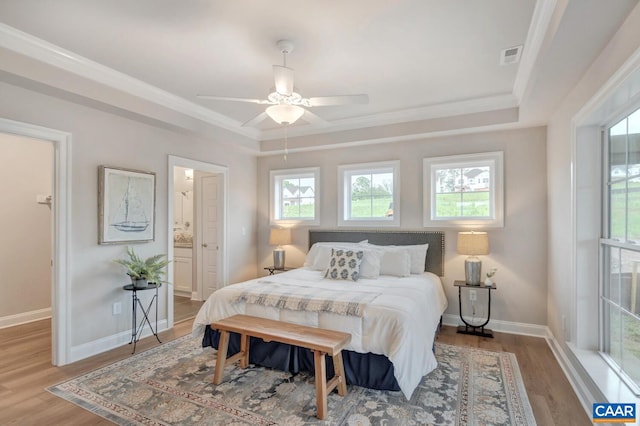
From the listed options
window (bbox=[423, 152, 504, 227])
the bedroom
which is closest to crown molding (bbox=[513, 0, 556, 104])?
the bedroom

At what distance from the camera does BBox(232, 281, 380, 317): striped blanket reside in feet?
8.77

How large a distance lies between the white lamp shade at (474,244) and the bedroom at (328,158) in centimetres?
35

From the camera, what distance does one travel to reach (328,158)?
17.0 feet

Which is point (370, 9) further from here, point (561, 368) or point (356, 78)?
point (561, 368)

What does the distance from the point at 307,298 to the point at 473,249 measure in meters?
2.16

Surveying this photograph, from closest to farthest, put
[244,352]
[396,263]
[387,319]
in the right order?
[387,319]
[244,352]
[396,263]

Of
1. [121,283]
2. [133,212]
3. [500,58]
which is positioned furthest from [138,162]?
[500,58]

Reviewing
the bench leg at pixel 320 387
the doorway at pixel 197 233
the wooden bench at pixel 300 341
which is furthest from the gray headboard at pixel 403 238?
the bench leg at pixel 320 387

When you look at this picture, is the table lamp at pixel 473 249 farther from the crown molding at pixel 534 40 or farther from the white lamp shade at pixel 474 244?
the crown molding at pixel 534 40

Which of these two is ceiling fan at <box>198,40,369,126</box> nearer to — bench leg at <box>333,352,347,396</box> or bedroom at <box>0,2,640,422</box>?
bedroom at <box>0,2,640,422</box>

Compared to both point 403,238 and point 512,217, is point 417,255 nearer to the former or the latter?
point 403,238

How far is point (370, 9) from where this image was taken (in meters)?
2.26

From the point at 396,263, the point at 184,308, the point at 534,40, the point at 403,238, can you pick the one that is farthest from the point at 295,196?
the point at 534,40

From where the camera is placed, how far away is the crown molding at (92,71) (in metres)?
2.55
